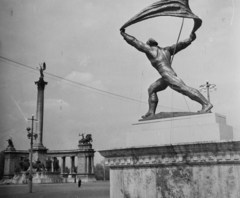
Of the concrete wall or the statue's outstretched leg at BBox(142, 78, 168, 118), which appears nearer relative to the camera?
the concrete wall

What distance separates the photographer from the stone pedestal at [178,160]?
6.14 meters

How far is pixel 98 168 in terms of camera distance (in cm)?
12031

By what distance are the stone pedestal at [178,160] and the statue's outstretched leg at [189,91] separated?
33 cm

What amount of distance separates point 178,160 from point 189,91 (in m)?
1.77

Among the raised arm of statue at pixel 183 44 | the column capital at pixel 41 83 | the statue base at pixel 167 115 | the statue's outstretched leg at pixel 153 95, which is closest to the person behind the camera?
the statue base at pixel 167 115

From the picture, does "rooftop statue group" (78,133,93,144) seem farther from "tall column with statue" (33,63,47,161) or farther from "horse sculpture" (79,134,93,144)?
"tall column with statue" (33,63,47,161)

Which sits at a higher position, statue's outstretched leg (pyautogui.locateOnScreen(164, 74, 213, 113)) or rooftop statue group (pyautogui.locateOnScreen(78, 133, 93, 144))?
rooftop statue group (pyautogui.locateOnScreen(78, 133, 93, 144))

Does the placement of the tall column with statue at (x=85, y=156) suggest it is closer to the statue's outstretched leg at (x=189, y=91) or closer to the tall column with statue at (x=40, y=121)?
the tall column with statue at (x=40, y=121)

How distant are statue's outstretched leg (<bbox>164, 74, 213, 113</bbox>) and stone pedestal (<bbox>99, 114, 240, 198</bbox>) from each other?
333mm

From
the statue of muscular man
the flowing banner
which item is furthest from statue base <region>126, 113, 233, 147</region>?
the flowing banner

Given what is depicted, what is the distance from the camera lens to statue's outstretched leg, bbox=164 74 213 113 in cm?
727

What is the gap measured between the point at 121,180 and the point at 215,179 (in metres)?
2.47

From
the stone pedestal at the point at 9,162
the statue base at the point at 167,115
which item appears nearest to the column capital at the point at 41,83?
the stone pedestal at the point at 9,162

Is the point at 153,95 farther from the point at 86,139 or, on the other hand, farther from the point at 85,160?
the point at 85,160
